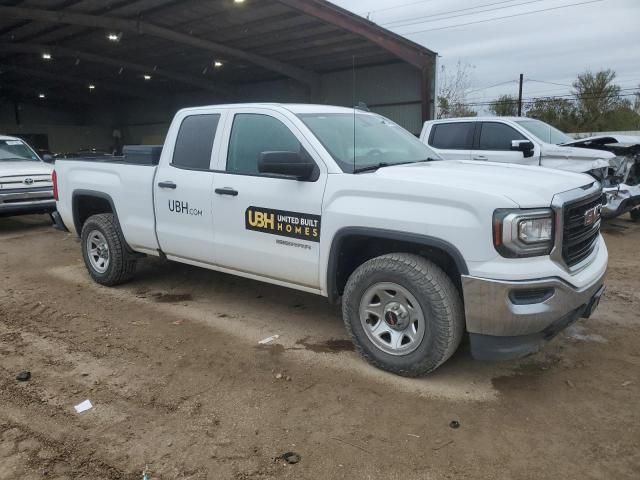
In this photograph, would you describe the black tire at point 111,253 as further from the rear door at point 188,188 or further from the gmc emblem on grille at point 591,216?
the gmc emblem on grille at point 591,216

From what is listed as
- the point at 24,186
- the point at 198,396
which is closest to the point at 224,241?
the point at 198,396

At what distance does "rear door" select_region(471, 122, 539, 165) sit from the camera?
9297 millimetres

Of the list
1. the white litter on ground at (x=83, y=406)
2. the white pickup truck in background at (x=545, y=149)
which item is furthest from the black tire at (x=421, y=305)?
the white pickup truck in background at (x=545, y=149)

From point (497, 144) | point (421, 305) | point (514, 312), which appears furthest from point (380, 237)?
point (497, 144)

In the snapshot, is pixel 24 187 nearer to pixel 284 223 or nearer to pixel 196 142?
pixel 196 142

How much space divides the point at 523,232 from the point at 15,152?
10972mm

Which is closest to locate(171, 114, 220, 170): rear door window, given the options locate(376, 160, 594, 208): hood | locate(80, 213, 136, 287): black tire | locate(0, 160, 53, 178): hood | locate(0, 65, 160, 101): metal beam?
locate(80, 213, 136, 287): black tire

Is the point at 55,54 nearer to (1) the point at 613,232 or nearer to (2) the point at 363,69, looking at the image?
(2) the point at 363,69

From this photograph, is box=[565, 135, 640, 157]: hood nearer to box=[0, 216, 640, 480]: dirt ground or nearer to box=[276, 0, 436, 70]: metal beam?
box=[0, 216, 640, 480]: dirt ground

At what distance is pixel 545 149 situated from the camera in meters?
9.07

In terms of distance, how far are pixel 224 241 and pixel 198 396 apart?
1.53 meters

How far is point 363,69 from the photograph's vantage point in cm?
2208

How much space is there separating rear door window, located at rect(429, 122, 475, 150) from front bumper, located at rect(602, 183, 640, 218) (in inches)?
95.2

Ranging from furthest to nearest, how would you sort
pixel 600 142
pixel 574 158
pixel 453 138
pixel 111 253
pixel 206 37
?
pixel 206 37 < pixel 453 138 < pixel 600 142 < pixel 574 158 < pixel 111 253
